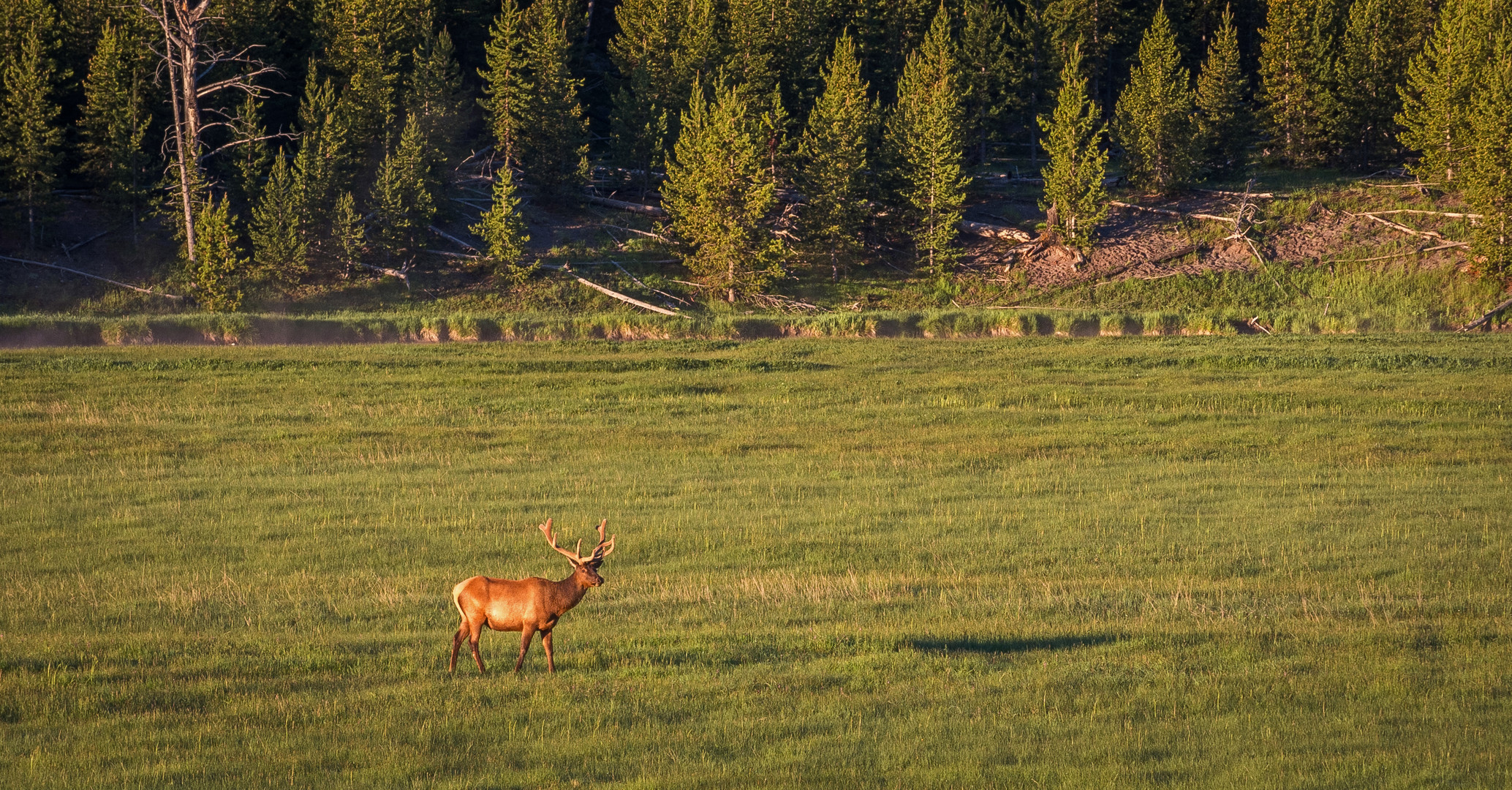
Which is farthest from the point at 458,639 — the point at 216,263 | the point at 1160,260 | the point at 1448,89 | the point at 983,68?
the point at 983,68

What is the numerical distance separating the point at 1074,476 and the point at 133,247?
128 feet

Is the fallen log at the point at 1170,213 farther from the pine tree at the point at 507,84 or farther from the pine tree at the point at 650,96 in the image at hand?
the pine tree at the point at 507,84

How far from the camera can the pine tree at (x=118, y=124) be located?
46875mm

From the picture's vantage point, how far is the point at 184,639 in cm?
1138

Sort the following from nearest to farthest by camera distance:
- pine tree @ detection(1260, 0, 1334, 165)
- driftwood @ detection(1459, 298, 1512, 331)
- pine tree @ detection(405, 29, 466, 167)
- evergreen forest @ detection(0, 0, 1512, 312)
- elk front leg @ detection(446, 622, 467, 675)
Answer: elk front leg @ detection(446, 622, 467, 675) → driftwood @ detection(1459, 298, 1512, 331) → evergreen forest @ detection(0, 0, 1512, 312) → pine tree @ detection(405, 29, 466, 167) → pine tree @ detection(1260, 0, 1334, 165)

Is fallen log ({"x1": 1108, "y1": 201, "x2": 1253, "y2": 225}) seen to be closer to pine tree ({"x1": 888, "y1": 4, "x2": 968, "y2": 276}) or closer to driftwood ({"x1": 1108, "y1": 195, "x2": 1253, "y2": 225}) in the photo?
driftwood ({"x1": 1108, "y1": 195, "x2": 1253, "y2": 225})

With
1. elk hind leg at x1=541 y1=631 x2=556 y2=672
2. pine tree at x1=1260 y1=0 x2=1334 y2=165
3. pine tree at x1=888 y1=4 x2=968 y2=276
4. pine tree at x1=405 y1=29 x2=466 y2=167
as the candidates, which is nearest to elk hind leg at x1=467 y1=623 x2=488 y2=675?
elk hind leg at x1=541 y1=631 x2=556 y2=672

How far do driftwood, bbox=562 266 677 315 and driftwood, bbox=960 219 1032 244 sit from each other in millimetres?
13932

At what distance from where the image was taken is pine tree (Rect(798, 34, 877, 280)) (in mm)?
50094

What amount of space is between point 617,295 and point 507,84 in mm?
9977

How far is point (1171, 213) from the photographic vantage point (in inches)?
2222

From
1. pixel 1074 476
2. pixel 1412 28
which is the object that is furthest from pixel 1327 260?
pixel 1074 476

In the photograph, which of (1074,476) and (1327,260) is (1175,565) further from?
(1327,260)

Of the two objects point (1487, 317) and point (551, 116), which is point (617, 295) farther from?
point (1487, 317)
